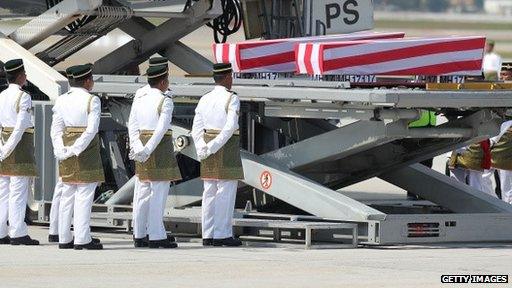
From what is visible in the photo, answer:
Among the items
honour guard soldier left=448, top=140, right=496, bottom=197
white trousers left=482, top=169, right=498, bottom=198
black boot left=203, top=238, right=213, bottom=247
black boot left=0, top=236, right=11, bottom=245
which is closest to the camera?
black boot left=203, top=238, right=213, bottom=247

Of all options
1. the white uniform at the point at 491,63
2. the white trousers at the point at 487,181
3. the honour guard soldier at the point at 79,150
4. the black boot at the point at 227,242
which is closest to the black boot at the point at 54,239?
the honour guard soldier at the point at 79,150

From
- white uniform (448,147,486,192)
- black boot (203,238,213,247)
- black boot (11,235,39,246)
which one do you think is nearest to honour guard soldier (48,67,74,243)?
black boot (11,235,39,246)

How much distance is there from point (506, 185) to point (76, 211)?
19.2 feet

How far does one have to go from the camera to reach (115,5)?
17.1 metres

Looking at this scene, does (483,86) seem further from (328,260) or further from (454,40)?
(328,260)

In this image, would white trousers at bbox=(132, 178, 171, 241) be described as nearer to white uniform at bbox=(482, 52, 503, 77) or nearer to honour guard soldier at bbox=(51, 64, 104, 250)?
honour guard soldier at bbox=(51, 64, 104, 250)

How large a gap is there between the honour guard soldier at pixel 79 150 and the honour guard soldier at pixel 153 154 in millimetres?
359

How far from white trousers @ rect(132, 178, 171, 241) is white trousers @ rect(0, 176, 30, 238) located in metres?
0.99

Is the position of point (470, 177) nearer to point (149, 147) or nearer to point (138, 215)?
point (138, 215)

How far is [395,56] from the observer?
14.4 meters

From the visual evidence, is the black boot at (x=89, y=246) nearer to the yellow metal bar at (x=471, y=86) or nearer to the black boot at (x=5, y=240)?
the black boot at (x=5, y=240)

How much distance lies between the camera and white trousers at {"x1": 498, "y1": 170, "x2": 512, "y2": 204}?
57.9 ft

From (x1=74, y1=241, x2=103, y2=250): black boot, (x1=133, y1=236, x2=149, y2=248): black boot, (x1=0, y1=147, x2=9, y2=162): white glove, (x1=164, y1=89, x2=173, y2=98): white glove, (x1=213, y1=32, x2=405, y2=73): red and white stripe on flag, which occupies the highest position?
(x1=213, y1=32, x2=405, y2=73): red and white stripe on flag

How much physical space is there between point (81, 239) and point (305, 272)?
2370 mm
